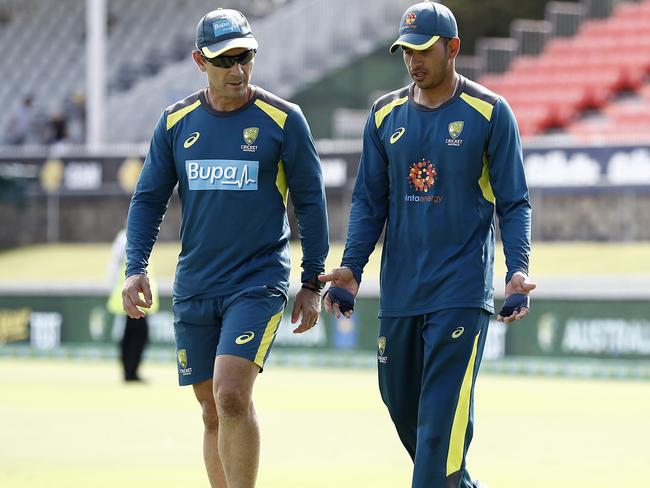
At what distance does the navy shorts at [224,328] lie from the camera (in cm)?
713

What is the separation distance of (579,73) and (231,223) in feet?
73.9

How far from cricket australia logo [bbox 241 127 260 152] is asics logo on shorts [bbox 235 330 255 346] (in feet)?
2.78

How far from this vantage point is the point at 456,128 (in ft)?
22.2

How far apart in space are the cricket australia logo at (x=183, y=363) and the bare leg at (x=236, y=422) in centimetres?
29

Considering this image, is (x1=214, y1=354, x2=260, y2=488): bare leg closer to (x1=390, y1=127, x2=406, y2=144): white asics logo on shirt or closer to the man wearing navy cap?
the man wearing navy cap

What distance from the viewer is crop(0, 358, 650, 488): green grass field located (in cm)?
972

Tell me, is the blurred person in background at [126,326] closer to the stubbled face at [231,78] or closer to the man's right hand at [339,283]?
the stubbled face at [231,78]

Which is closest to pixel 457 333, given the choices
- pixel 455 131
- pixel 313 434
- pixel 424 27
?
pixel 455 131

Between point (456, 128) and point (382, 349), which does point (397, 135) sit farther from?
point (382, 349)

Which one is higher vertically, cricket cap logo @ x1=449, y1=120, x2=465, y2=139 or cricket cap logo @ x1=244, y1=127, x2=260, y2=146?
cricket cap logo @ x1=449, y1=120, x2=465, y2=139

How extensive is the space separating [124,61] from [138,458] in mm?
24528

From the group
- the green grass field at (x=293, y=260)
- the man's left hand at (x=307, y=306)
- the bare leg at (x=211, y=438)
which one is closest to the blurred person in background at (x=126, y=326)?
the green grass field at (x=293, y=260)

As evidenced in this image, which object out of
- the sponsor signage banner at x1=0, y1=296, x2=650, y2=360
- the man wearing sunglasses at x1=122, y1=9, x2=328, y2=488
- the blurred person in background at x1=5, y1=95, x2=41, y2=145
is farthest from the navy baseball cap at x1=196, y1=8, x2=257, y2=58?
the blurred person in background at x1=5, y1=95, x2=41, y2=145

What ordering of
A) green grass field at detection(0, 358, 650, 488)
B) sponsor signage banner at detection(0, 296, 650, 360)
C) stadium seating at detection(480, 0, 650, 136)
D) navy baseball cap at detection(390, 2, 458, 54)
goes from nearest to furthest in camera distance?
1. navy baseball cap at detection(390, 2, 458, 54)
2. green grass field at detection(0, 358, 650, 488)
3. sponsor signage banner at detection(0, 296, 650, 360)
4. stadium seating at detection(480, 0, 650, 136)
